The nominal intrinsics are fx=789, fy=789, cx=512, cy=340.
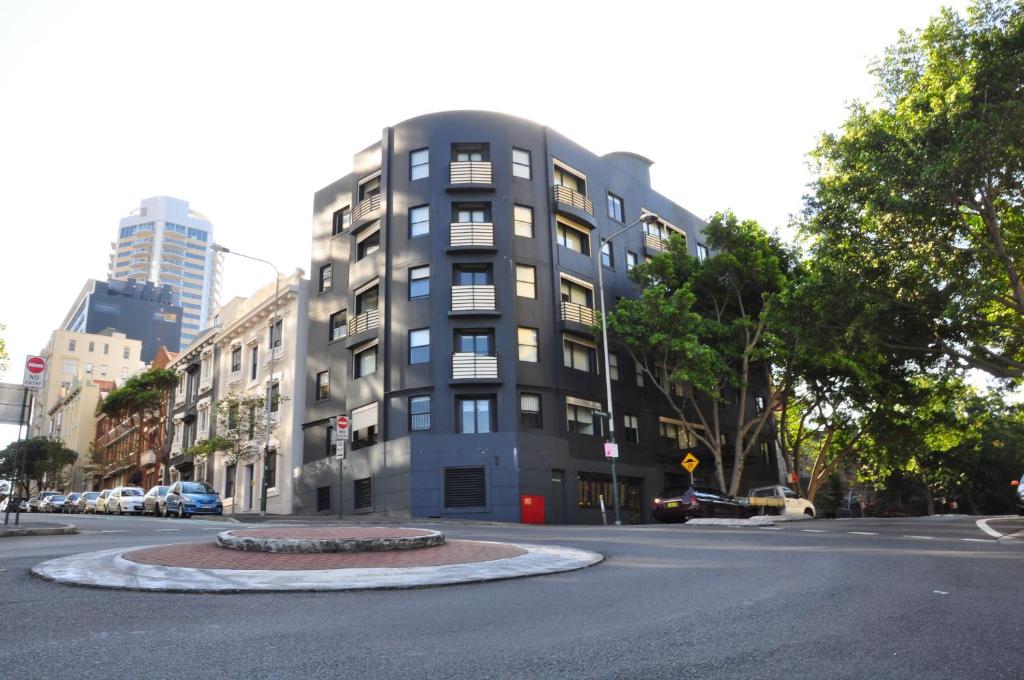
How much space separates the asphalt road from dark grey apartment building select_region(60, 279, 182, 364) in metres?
142

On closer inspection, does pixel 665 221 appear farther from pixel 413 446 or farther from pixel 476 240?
pixel 413 446

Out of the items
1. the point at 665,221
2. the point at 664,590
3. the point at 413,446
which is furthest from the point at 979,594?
the point at 665,221

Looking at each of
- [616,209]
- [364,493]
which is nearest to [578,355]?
[616,209]

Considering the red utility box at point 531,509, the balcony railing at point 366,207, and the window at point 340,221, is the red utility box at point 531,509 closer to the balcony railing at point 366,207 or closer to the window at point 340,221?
the balcony railing at point 366,207

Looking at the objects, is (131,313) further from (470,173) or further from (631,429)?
(631,429)

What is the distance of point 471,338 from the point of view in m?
33.8

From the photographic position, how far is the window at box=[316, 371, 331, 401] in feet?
126

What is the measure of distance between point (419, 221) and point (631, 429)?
14.2 m

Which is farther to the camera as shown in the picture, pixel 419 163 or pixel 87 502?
pixel 87 502

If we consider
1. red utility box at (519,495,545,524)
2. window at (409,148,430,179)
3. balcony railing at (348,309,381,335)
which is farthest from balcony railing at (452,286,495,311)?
red utility box at (519,495,545,524)

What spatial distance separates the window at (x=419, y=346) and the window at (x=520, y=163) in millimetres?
8720

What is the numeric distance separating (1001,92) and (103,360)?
121 m

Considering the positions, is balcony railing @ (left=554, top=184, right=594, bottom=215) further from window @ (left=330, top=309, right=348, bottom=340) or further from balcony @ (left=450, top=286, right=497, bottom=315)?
window @ (left=330, top=309, right=348, bottom=340)

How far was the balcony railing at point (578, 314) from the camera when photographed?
35344mm
